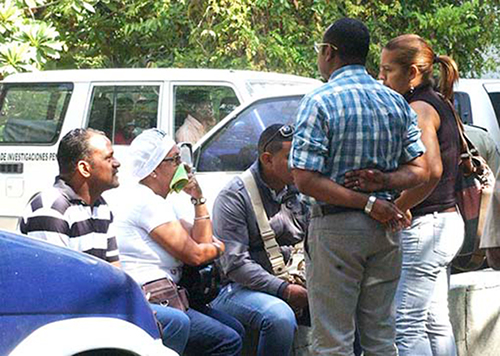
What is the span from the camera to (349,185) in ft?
14.8

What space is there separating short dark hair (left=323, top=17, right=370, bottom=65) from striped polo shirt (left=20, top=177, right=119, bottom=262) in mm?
1408

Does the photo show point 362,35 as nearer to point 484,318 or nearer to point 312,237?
point 312,237

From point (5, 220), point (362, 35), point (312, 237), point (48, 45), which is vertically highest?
point (362, 35)

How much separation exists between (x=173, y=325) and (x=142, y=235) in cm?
53

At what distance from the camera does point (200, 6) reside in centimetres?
1406

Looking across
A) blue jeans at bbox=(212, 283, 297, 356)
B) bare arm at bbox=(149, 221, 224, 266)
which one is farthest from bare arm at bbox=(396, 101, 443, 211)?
bare arm at bbox=(149, 221, 224, 266)

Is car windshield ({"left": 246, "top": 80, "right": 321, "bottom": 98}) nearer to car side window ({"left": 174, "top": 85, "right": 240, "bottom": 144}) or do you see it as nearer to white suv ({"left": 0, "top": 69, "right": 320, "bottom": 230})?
white suv ({"left": 0, "top": 69, "right": 320, "bottom": 230})

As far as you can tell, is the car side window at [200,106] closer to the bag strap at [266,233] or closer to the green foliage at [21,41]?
the green foliage at [21,41]

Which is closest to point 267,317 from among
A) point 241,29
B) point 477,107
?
point 477,107

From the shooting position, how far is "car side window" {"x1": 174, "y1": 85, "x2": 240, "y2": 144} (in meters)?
9.35

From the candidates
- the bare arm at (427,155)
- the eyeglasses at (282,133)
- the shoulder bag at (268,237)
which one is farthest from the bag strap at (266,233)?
the bare arm at (427,155)

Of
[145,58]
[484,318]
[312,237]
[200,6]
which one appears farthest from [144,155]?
[145,58]

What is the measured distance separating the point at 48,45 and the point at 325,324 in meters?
8.02

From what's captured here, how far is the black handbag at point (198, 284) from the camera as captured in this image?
18.3ft
